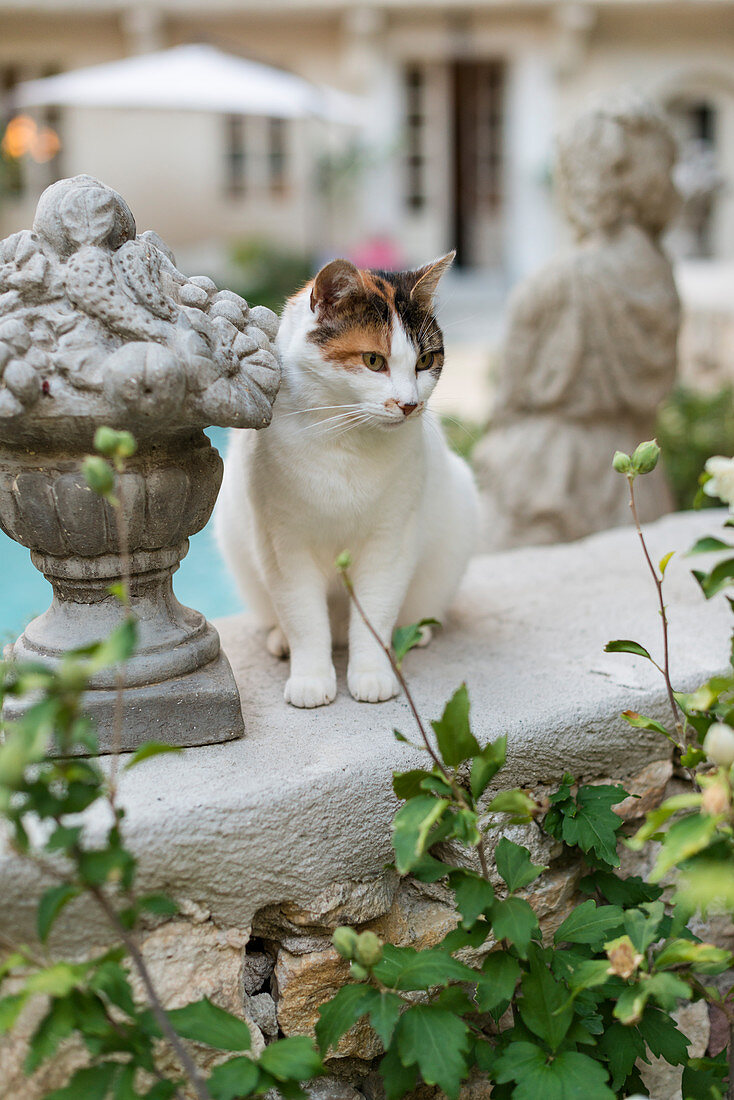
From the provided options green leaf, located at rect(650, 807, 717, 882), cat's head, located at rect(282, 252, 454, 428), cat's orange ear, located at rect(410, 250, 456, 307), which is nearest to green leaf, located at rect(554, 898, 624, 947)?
green leaf, located at rect(650, 807, 717, 882)

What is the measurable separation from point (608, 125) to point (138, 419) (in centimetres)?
274

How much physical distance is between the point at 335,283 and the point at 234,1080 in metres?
1.13

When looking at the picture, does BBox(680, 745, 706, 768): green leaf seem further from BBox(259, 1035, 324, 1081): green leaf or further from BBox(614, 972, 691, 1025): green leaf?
BBox(259, 1035, 324, 1081): green leaf

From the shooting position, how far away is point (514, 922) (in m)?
1.26

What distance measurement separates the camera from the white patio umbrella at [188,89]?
8094mm

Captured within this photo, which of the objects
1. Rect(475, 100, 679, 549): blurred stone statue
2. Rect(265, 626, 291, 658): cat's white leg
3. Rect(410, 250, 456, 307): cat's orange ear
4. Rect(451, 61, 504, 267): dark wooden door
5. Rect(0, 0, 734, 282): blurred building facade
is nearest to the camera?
Rect(410, 250, 456, 307): cat's orange ear

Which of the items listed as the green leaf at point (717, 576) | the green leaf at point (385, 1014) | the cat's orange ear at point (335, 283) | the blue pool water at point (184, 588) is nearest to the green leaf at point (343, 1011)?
the green leaf at point (385, 1014)

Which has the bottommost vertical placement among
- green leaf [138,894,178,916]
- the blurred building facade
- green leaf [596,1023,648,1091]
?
green leaf [596,1023,648,1091]

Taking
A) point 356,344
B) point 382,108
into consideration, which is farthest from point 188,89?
point 356,344

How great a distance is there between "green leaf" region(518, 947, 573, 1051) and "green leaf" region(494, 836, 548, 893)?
116mm

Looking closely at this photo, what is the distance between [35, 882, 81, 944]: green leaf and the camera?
3.42ft

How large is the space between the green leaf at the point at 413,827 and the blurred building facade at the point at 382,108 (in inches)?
382

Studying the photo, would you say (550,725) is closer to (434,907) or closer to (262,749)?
(434,907)

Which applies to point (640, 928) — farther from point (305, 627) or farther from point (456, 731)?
point (305, 627)
